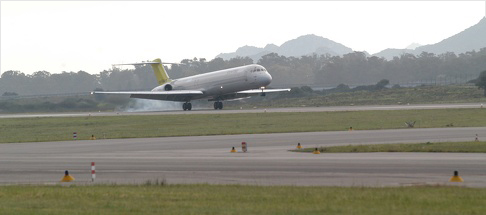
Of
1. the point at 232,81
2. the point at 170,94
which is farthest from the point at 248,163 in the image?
the point at 170,94

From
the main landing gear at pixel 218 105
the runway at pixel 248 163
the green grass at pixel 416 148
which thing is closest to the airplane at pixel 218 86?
the main landing gear at pixel 218 105

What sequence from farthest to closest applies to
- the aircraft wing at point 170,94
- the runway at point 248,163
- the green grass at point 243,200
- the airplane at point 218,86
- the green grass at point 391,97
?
1. the green grass at point 391,97
2. the aircraft wing at point 170,94
3. the airplane at point 218,86
4. the runway at point 248,163
5. the green grass at point 243,200

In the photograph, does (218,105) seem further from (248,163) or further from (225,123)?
(248,163)

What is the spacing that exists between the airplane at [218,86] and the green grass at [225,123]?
10720mm

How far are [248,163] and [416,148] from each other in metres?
8.59

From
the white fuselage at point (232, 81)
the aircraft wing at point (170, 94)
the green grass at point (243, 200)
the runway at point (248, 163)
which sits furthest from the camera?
the aircraft wing at point (170, 94)

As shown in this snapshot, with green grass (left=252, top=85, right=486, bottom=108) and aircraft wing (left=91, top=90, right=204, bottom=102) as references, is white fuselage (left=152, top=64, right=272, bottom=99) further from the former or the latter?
green grass (left=252, top=85, right=486, bottom=108)

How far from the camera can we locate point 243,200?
64.7ft

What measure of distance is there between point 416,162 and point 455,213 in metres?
11.8

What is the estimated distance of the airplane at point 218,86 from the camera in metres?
80.6

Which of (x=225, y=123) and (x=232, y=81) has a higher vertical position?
(x=232, y=81)

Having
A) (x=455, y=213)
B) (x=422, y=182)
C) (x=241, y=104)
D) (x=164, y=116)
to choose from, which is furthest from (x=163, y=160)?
(x=241, y=104)

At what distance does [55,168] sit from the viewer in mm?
30750

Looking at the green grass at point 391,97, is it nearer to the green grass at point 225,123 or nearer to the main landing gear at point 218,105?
the main landing gear at point 218,105
